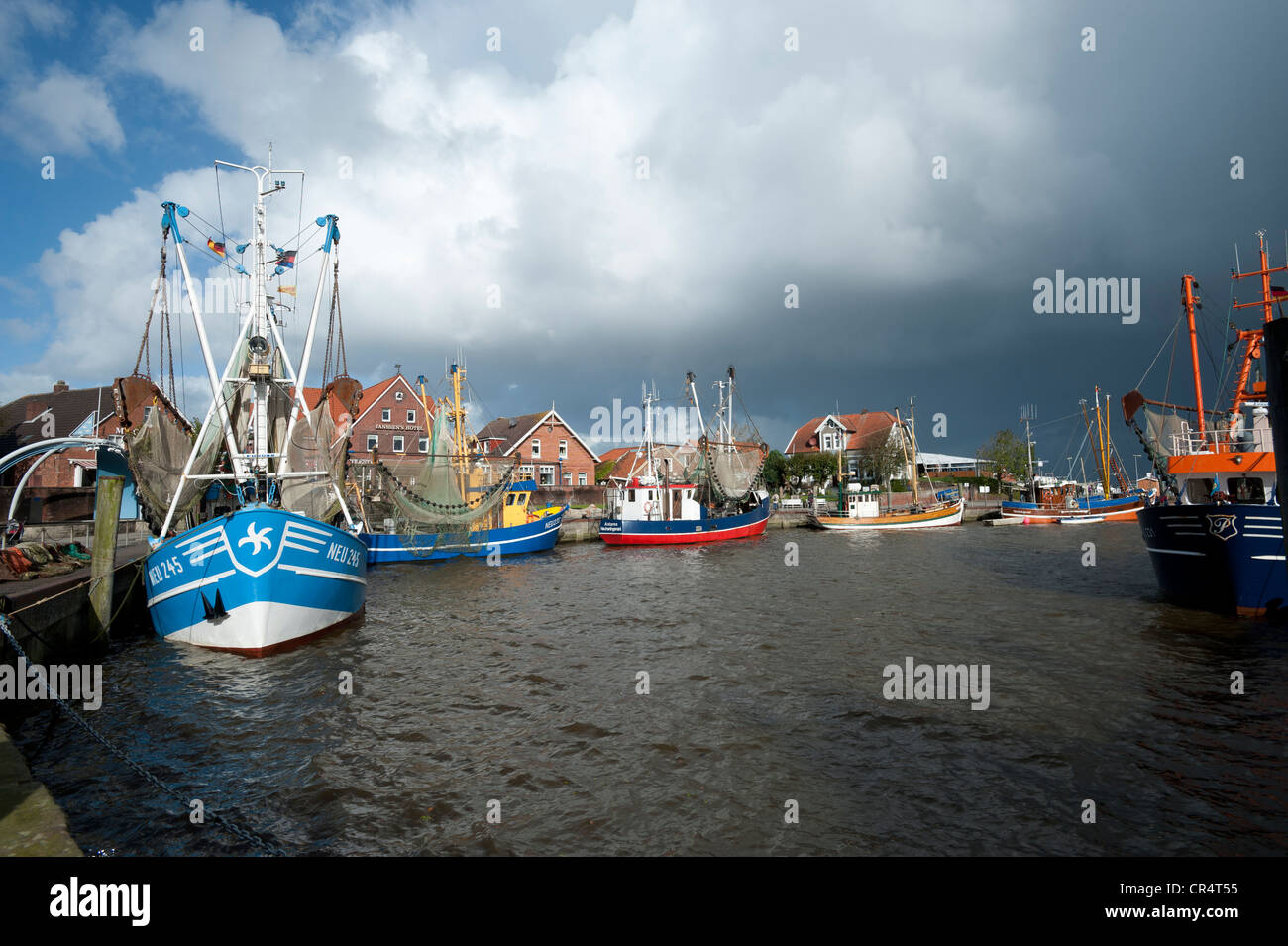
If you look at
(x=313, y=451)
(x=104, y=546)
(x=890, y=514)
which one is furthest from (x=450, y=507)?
(x=890, y=514)

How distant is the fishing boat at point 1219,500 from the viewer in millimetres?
15891

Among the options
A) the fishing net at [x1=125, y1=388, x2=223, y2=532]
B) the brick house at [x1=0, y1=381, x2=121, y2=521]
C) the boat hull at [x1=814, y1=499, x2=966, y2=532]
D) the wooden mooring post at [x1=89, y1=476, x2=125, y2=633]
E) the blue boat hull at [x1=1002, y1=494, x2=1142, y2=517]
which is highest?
the brick house at [x1=0, y1=381, x2=121, y2=521]

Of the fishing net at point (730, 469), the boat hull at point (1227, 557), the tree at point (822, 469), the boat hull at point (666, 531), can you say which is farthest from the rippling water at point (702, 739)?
the tree at point (822, 469)

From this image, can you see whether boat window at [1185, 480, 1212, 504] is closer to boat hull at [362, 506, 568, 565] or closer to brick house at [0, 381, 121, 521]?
boat hull at [362, 506, 568, 565]

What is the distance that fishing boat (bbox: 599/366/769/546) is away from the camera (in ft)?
143

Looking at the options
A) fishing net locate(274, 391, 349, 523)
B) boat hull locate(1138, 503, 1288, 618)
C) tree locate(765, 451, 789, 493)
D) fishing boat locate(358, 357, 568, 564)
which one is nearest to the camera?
boat hull locate(1138, 503, 1288, 618)

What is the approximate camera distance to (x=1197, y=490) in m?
18.5

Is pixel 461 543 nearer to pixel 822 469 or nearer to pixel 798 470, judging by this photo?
pixel 798 470

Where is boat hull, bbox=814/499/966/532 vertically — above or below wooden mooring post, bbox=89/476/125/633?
below

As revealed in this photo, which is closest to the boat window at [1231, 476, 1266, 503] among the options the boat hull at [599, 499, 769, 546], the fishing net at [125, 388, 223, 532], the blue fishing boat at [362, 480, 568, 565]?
the fishing net at [125, 388, 223, 532]

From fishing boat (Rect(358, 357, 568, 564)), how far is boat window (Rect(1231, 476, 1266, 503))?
26.8 meters

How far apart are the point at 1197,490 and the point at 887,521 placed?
1489 inches
